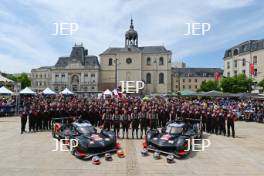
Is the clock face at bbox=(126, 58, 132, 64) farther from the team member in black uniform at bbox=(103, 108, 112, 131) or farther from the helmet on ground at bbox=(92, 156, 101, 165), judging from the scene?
the helmet on ground at bbox=(92, 156, 101, 165)

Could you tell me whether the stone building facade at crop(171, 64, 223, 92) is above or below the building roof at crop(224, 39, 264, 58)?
below

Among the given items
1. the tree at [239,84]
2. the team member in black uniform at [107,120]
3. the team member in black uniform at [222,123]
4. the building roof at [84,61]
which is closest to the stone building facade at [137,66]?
the building roof at [84,61]

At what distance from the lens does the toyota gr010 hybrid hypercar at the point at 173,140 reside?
14.1 m

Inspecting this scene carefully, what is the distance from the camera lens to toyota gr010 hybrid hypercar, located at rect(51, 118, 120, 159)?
45.0ft

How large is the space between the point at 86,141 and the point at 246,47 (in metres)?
83.2

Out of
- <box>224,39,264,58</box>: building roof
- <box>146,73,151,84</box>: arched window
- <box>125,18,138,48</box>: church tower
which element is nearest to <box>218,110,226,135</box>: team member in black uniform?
<box>224,39,264,58</box>: building roof

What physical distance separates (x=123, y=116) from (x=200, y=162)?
6.40m

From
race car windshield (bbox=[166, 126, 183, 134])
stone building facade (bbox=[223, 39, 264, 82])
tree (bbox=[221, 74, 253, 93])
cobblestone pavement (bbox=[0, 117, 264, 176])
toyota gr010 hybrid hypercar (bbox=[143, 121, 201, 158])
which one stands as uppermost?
stone building facade (bbox=[223, 39, 264, 82])

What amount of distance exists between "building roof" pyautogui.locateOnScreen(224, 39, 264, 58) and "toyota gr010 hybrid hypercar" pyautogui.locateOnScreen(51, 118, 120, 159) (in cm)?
7557

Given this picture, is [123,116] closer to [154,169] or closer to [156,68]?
[154,169]

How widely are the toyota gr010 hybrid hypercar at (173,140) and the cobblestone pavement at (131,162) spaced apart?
0.46 meters

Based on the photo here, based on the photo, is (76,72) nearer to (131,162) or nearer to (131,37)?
(131,37)

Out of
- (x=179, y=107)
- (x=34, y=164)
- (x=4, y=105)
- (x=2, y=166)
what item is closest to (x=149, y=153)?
(x=34, y=164)

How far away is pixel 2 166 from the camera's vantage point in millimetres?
12008
